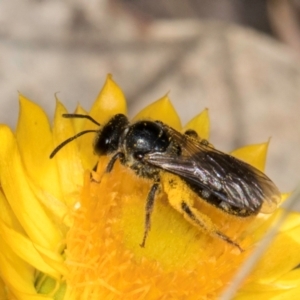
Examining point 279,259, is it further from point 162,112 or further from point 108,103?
point 108,103

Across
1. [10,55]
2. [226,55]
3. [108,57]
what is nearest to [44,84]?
[10,55]

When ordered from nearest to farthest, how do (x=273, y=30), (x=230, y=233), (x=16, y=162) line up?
(x=16, y=162), (x=230, y=233), (x=273, y=30)

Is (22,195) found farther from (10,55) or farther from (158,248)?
(10,55)

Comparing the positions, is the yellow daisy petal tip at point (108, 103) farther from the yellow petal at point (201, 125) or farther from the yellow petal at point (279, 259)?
the yellow petal at point (279, 259)

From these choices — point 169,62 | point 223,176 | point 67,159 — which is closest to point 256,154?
point 223,176

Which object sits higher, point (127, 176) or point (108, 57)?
point (108, 57)

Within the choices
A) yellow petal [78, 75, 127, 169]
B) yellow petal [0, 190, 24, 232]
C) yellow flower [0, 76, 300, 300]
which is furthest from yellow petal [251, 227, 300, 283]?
yellow petal [0, 190, 24, 232]
